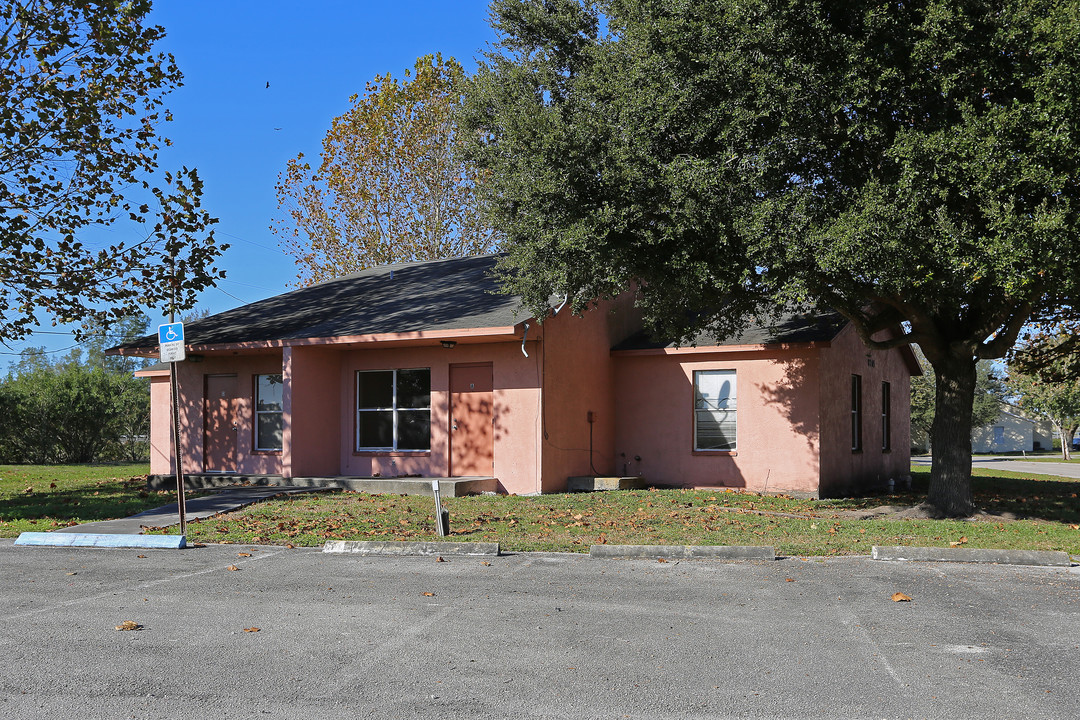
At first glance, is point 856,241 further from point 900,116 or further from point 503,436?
point 503,436

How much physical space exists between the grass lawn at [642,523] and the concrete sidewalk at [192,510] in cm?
38

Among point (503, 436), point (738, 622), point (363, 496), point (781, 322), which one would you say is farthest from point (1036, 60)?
point (363, 496)

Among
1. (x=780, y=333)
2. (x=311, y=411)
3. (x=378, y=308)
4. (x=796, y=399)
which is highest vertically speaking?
(x=378, y=308)

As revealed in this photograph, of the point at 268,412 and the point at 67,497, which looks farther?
the point at 268,412

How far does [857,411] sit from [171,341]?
14.8 metres

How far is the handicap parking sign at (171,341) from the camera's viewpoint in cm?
1091

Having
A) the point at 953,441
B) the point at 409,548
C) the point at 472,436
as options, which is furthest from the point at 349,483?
the point at 953,441

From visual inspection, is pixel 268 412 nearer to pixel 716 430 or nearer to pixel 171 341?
pixel 171 341

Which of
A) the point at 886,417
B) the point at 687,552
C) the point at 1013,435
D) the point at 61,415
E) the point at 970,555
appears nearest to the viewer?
the point at 970,555

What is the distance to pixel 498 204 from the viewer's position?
46.6 ft

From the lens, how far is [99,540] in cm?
1069

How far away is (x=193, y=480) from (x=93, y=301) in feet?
14.3

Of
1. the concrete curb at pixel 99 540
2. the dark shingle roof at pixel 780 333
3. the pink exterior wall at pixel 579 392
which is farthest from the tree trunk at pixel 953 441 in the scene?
the concrete curb at pixel 99 540

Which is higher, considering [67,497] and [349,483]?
[349,483]
